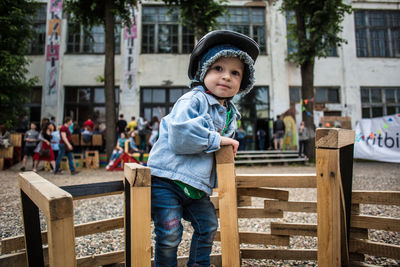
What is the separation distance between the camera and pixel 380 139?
8.88m

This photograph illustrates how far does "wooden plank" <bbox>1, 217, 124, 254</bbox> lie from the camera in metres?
1.63

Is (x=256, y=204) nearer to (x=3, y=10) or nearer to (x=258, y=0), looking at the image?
(x=3, y=10)

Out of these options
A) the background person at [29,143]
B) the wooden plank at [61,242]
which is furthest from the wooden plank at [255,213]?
the background person at [29,143]

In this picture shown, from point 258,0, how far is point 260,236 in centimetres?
1486

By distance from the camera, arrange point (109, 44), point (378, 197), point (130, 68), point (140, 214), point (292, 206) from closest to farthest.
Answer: point (140, 214) → point (378, 197) → point (292, 206) → point (109, 44) → point (130, 68)

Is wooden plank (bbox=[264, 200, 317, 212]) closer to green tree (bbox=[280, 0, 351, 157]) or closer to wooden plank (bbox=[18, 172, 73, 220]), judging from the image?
wooden plank (bbox=[18, 172, 73, 220])

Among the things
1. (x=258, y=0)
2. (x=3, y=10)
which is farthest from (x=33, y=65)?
(x=258, y=0)

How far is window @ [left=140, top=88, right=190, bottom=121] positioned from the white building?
53 mm

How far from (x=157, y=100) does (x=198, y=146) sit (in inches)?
485

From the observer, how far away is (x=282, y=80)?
13.6 m

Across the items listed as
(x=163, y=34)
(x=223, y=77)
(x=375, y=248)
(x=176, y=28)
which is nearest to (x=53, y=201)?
(x=223, y=77)

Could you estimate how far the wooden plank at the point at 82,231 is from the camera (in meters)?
1.63

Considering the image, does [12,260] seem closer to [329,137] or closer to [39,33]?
[329,137]

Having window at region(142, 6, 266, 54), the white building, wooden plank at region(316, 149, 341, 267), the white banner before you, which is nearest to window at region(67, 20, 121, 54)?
the white building
